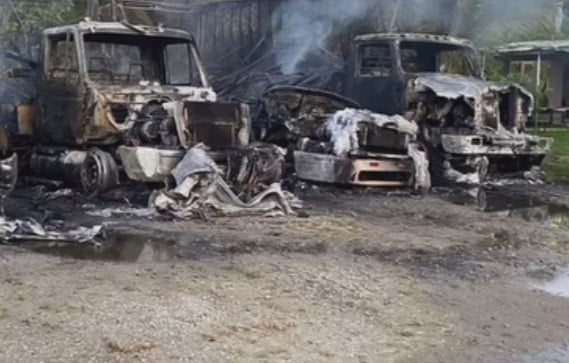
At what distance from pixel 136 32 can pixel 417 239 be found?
4.88 m

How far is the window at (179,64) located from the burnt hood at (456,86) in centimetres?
330

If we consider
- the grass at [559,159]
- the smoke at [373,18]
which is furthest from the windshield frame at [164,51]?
the grass at [559,159]

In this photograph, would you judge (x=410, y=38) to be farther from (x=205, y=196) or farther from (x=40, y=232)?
(x=40, y=232)

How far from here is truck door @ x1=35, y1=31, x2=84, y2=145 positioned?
31.7ft

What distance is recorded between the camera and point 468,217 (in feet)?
29.0

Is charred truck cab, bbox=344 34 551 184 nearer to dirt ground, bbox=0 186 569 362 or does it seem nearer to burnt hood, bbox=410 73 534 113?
burnt hood, bbox=410 73 534 113

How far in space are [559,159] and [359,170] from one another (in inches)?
235

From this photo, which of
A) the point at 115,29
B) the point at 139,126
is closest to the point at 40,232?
the point at 139,126

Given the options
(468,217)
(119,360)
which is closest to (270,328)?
(119,360)

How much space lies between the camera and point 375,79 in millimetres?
12031

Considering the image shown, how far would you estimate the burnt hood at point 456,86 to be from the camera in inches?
445

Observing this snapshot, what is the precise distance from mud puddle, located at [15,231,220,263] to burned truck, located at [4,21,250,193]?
164 cm

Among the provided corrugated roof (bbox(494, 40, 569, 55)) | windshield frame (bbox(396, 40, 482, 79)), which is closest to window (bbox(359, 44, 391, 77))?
windshield frame (bbox(396, 40, 482, 79))

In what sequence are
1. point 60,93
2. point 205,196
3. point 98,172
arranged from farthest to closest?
point 60,93 < point 98,172 < point 205,196
